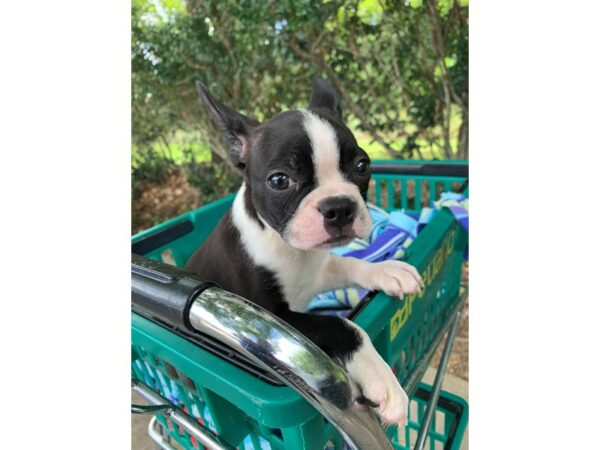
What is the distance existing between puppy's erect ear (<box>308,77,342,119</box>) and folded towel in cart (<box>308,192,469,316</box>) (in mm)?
401

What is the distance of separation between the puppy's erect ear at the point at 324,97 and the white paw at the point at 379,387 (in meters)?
0.76

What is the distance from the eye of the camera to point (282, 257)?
117 centimetres

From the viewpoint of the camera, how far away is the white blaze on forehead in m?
1.01

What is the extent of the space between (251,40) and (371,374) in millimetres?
2593

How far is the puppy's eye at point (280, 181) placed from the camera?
3.40 ft

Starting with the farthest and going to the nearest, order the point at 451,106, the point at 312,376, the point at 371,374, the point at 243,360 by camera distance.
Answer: the point at 451,106 < the point at 371,374 < the point at 243,360 < the point at 312,376

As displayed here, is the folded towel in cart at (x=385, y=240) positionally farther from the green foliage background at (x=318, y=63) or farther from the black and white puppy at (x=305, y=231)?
→ the green foliage background at (x=318, y=63)

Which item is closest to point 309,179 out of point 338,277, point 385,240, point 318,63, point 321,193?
point 321,193

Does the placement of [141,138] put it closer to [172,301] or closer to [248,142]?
[248,142]

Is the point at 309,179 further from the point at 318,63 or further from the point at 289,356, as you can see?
the point at 318,63

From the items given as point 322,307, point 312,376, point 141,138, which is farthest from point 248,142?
point 141,138

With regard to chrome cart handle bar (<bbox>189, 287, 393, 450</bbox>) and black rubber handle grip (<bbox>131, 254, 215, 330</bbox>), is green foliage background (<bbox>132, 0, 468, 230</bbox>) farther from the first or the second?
chrome cart handle bar (<bbox>189, 287, 393, 450</bbox>)

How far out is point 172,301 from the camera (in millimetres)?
602

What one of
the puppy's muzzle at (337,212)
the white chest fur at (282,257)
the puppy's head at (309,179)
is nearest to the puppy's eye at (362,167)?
the puppy's head at (309,179)
